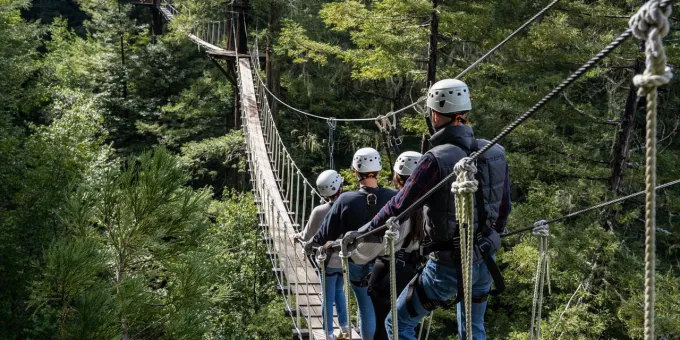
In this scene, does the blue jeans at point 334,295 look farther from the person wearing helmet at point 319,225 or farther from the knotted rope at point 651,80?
the knotted rope at point 651,80

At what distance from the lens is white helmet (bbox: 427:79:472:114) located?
2.19 metres

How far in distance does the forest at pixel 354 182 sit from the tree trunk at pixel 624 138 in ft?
0.07

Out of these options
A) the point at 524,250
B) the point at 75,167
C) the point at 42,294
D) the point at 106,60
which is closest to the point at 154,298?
the point at 42,294

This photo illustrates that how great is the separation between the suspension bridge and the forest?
2.12 feet

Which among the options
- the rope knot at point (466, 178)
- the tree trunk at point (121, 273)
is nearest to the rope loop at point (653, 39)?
the rope knot at point (466, 178)

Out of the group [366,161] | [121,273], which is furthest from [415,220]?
[121,273]

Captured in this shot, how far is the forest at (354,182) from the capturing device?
6.99 meters

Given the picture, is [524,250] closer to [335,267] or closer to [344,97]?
[335,267]

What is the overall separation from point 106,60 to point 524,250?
11.5 metres

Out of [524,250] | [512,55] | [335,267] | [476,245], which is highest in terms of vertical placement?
[512,55]

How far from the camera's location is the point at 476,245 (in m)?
2.17

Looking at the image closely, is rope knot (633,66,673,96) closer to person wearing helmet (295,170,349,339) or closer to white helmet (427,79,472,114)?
white helmet (427,79,472,114)

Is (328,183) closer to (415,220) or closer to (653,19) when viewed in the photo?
(415,220)

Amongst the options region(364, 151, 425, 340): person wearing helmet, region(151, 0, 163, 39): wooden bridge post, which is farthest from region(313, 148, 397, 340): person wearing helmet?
region(151, 0, 163, 39): wooden bridge post
